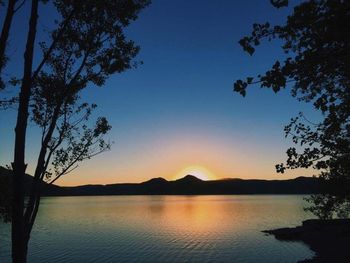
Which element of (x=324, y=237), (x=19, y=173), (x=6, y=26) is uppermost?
(x=6, y=26)

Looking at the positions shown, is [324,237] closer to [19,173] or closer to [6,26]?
[19,173]

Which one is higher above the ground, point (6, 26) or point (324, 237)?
point (6, 26)

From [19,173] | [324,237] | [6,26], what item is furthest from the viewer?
[324,237]

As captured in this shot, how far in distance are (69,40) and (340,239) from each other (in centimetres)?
6092

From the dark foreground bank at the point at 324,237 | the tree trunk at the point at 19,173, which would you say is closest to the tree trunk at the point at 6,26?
the tree trunk at the point at 19,173

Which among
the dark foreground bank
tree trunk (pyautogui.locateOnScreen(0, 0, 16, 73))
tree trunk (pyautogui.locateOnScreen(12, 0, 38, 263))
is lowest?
the dark foreground bank

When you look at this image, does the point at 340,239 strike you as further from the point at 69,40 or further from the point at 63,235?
the point at 63,235

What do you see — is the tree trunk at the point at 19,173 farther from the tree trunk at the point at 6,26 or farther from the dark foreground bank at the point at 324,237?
the dark foreground bank at the point at 324,237

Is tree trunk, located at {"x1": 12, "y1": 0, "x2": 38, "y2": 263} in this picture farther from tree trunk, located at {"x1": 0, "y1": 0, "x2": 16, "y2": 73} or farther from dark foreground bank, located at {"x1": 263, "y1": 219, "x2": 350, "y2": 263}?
dark foreground bank, located at {"x1": 263, "y1": 219, "x2": 350, "y2": 263}

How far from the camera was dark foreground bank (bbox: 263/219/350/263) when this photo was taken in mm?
60537

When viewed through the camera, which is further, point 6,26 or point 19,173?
point 6,26

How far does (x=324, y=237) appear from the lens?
77.4 metres

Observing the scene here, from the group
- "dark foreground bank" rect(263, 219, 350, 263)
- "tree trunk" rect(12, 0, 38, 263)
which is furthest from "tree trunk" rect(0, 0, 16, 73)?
"dark foreground bank" rect(263, 219, 350, 263)

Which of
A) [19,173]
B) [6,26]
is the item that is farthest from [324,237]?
[6,26]
